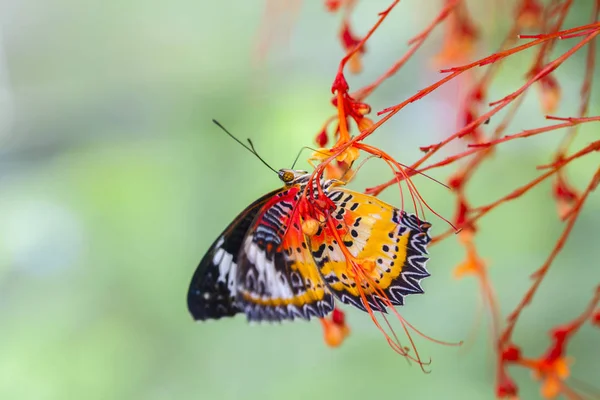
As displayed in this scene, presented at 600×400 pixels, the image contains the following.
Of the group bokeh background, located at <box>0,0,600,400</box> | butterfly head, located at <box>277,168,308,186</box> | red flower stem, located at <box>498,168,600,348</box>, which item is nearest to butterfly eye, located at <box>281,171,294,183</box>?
butterfly head, located at <box>277,168,308,186</box>

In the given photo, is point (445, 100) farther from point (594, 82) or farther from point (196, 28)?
point (196, 28)

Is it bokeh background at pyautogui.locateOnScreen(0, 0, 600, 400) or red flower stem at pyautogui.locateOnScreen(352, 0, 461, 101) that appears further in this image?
bokeh background at pyautogui.locateOnScreen(0, 0, 600, 400)

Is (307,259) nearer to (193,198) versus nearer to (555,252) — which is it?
(555,252)

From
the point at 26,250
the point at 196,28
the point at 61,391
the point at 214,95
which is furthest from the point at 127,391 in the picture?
the point at 196,28

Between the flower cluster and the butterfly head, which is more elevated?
the butterfly head

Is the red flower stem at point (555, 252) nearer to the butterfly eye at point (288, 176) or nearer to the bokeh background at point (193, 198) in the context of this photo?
the butterfly eye at point (288, 176)

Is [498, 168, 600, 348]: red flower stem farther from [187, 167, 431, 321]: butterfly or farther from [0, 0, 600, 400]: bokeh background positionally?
[0, 0, 600, 400]: bokeh background

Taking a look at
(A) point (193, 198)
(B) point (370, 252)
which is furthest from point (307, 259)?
(A) point (193, 198)
